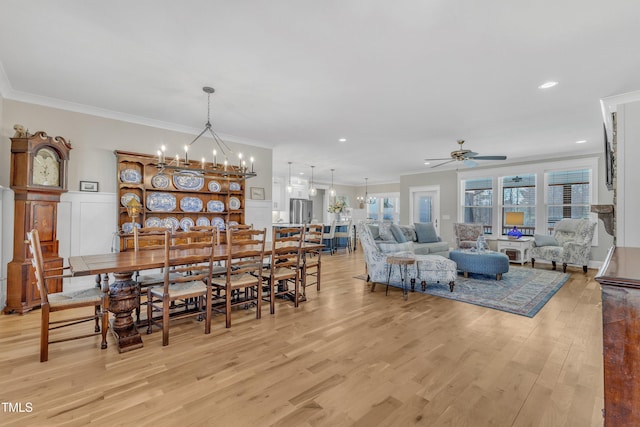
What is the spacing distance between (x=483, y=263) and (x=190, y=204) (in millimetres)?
5163

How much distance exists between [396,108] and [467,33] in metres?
1.67

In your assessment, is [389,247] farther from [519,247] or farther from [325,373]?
[519,247]

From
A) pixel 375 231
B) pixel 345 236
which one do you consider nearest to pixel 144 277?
pixel 375 231

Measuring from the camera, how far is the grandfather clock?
129 inches

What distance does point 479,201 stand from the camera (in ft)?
26.6

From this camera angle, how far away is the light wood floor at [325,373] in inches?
65.9

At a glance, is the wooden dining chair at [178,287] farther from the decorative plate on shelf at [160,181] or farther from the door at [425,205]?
the door at [425,205]

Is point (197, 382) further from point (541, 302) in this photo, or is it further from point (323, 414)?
point (541, 302)

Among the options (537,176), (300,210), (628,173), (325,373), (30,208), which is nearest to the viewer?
(325,373)

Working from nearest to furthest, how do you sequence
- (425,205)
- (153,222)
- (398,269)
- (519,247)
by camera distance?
(398,269), (153,222), (519,247), (425,205)

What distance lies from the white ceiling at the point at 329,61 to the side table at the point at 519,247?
2.47 m

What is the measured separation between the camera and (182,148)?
4.88m

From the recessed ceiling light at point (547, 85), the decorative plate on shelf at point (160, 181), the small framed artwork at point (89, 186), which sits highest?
the recessed ceiling light at point (547, 85)

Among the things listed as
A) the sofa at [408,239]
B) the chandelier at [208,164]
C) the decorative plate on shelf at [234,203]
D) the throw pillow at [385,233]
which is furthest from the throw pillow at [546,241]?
the decorative plate on shelf at [234,203]
